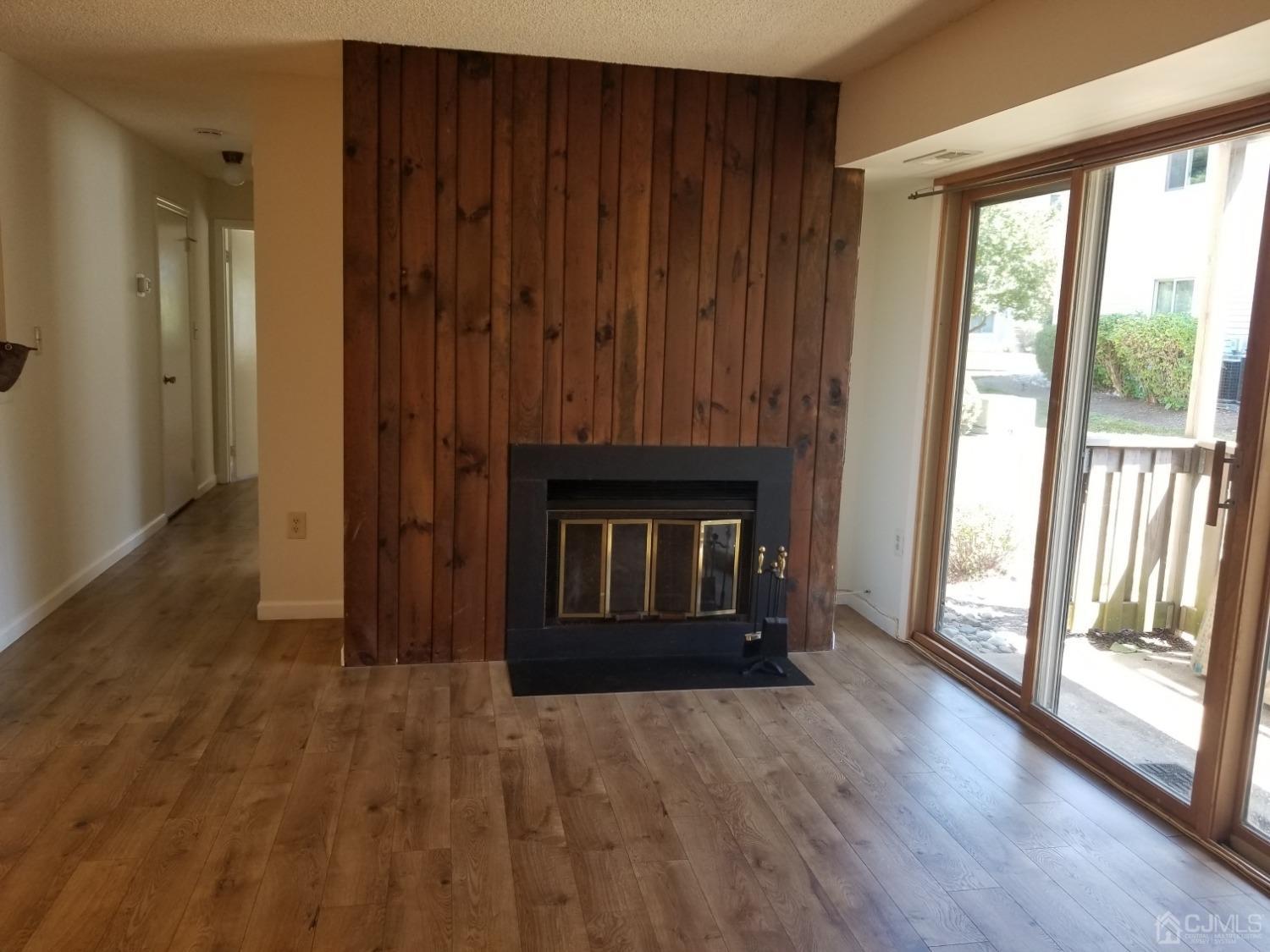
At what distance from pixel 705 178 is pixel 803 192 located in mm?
398

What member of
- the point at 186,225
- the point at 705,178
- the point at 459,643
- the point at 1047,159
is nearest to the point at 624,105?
the point at 705,178

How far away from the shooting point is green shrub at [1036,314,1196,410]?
9.22ft

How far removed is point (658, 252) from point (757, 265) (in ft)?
1.31

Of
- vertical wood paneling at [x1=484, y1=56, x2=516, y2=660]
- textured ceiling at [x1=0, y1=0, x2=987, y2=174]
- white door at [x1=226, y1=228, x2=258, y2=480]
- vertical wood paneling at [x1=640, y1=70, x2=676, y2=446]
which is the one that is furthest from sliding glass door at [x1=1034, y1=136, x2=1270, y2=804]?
white door at [x1=226, y1=228, x2=258, y2=480]

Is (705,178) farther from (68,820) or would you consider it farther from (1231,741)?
(68,820)

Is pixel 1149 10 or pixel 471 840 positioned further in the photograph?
pixel 471 840

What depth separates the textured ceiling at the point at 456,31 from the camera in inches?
117

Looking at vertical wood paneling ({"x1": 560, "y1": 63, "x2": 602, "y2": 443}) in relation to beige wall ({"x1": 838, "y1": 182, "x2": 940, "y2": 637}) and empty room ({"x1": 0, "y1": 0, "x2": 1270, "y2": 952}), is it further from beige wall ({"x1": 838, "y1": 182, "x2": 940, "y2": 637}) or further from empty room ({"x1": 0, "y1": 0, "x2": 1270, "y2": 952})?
beige wall ({"x1": 838, "y1": 182, "x2": 940, "y2": 637})

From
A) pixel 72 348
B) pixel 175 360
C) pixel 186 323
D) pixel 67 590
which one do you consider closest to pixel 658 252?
pixel 72 348

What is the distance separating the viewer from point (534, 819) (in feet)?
8.75

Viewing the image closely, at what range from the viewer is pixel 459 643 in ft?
12.7

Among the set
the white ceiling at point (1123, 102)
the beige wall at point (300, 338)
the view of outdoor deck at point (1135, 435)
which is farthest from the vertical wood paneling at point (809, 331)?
the beige wall at point (300, 338)

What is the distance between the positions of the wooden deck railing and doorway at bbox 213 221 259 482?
6062 mm

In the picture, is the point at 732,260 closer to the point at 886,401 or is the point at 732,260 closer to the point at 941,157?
the point at 941,157
